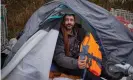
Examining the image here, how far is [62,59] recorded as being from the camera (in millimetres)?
3850

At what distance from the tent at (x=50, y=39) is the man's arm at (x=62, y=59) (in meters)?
0.11

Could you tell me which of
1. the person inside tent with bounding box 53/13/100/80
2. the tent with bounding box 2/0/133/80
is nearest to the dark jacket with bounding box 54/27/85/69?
the person inside tent with bounding box 53/13/100/80

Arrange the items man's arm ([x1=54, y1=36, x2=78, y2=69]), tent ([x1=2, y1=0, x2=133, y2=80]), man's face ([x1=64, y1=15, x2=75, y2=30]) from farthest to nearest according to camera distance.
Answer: man's face ([x1=64, y1=15, x2=75, y2=30]) → man's arm ([x1=54, y1=36, x2=78, y2=69]) → tent ([x1=2, y1=0, x2=133, y2=80])

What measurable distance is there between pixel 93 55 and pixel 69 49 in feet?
1.22

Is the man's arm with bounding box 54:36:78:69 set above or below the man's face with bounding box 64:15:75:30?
below

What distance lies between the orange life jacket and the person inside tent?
120 millimetres

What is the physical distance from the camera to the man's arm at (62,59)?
3.81 m

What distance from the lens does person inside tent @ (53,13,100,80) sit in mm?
3840

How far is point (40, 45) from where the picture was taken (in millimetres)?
3824

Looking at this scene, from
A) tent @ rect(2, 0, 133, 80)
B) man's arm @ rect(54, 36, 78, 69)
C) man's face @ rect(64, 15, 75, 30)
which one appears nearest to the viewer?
tent @ rect(2, 0, 133, 80)

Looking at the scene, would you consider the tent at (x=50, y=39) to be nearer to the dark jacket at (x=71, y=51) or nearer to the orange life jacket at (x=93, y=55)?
the dark jacket at (x=71, y=51)

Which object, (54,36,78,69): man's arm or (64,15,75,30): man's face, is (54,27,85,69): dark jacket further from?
(64,15,75,30): man's face

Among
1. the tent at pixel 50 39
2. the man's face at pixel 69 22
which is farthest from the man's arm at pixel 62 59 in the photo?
the man's face at pixel 69 22

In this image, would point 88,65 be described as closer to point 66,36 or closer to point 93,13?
point 66,36
